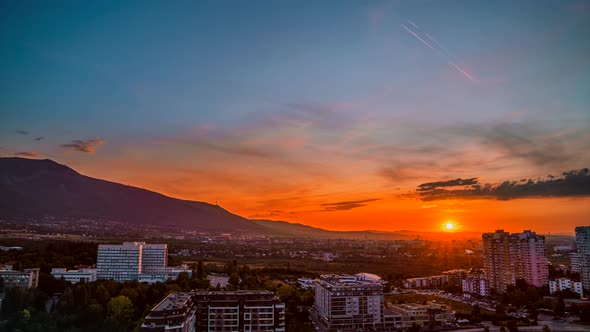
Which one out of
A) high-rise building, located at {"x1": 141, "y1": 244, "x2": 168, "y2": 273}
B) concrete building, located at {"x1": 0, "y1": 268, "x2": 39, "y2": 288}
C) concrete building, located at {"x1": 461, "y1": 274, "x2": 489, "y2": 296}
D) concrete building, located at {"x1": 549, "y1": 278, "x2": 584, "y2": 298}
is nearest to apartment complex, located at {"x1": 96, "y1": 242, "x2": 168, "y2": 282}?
high-rise building, located at {"x1": 141, "y1": 244, "x2": 168, "y2": 273}

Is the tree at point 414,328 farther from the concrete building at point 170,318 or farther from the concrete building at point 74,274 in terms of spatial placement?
the concrete building at point 74,274

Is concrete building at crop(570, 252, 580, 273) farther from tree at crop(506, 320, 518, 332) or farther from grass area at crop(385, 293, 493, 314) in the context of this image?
tree at crop(506, 320, 518, 332)

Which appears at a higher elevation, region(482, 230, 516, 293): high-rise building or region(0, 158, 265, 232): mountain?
region(0, 158, 265, 232): mountain

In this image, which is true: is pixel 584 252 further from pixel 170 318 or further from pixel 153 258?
pixel 153 258

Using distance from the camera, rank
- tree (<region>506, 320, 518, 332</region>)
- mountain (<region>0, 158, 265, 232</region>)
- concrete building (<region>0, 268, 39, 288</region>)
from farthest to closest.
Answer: mountain (<region>0, 158, 265, 232</region>)
concrete building (<region>0, 268, 39, 288</region>)
tree (<region>506, 320, 518, 332</region>)

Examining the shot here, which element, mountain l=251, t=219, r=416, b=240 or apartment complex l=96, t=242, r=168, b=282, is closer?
apartment complex l=96, t=242, r=168, b=282

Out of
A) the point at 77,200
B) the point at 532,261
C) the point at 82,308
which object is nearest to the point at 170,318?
the point at 82,308

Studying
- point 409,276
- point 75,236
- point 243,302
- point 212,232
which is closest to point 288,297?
point 243,302
